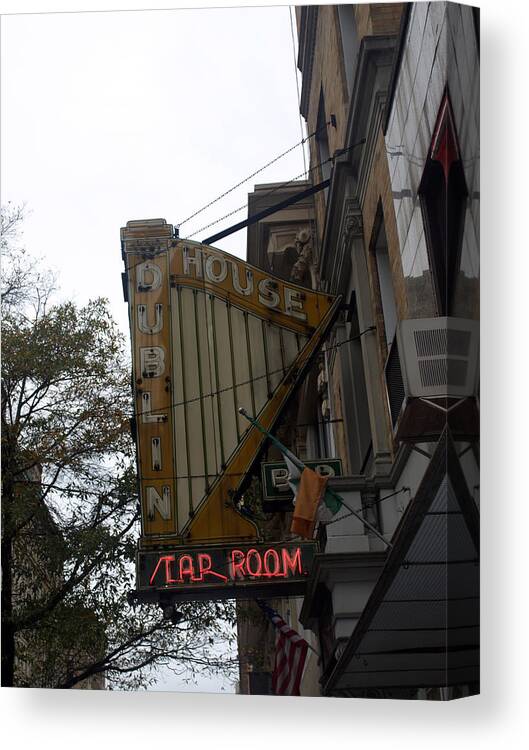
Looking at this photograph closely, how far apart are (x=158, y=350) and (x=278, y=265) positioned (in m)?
1.17

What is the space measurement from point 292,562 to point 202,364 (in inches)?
69.2

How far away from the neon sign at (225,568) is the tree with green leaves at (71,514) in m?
0.21

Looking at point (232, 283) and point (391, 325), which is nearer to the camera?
point (391, 325)

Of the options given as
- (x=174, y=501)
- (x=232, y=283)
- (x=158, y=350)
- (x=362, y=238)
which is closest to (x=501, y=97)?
(x=362, y=238)

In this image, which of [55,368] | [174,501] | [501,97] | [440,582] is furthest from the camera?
[55,368]

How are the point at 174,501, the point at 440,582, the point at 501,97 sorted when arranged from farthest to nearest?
the point at 174,501, the point at 501,97, the point at 440,582

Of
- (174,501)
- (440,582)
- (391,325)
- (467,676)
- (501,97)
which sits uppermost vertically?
(501,97)

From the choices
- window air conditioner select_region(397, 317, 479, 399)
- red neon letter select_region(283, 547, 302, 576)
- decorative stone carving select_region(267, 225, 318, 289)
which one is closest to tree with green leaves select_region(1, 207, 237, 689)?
red neon letter select_region(283, 547, 302, 576)

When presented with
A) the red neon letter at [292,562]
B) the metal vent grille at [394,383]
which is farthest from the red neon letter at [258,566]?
the metal vent grille at [394,383]

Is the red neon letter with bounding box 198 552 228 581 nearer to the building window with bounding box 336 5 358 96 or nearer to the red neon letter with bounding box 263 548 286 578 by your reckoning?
the red neon letter with bounding box 263 548 286 578

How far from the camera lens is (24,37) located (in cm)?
961

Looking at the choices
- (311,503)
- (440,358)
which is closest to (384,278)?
(440,358)

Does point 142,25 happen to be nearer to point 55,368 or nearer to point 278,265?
point 278,265

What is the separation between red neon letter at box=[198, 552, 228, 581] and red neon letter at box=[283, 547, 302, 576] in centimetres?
47
